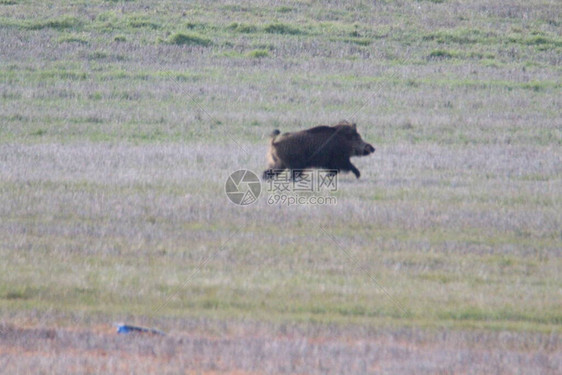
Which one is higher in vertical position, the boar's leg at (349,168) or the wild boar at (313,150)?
the wild boar at (313,150)

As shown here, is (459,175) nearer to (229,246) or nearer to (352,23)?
(229,246)

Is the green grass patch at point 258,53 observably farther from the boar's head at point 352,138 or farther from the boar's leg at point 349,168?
the boar's leg at point 349,168

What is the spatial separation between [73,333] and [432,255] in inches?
155

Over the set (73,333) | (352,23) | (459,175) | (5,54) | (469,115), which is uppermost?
(352,23)

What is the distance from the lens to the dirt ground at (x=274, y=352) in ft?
19.2

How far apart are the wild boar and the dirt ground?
609 cm

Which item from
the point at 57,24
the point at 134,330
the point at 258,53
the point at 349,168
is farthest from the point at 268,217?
the point at 57,24

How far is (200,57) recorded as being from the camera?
26438 mm

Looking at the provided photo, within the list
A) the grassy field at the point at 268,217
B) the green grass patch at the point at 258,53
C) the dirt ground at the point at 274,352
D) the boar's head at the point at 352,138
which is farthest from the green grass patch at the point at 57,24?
the dirt ground at the point at 274,352

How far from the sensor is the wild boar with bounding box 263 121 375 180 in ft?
41.0

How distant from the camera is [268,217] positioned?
34.4 feet

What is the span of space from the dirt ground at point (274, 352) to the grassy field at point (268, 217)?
22mm

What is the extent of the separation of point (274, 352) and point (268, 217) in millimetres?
4446

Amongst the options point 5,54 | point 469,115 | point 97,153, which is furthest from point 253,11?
point 97,153
